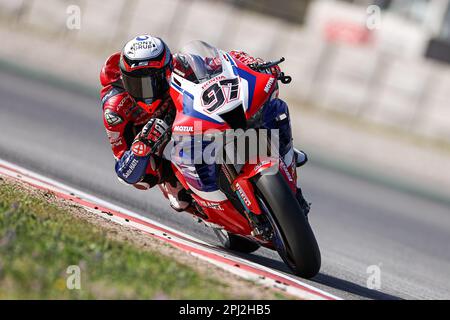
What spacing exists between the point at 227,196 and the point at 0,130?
5649mm

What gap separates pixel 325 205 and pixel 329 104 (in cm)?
574

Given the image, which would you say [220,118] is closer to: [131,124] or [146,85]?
[146,85]

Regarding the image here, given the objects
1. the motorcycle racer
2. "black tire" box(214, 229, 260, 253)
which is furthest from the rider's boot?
"black tire" box(214, 229, 260, 253)

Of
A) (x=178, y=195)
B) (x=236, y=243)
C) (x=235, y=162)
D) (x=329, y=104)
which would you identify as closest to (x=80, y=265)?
(x=235, y=162)

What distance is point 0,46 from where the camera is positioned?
711 inches

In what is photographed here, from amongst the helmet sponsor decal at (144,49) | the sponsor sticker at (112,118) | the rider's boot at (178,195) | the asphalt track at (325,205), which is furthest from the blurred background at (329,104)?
the helmet sponsor decal at (144,49)

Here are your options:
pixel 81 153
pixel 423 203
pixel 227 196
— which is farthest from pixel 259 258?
pixel 423 203

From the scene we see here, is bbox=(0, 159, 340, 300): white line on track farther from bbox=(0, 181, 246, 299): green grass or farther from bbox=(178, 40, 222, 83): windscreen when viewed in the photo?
bbox=(178, 40, 222, 83): windscreen

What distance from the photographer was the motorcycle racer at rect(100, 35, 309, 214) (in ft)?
20.2

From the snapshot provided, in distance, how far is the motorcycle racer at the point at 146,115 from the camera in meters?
6.14

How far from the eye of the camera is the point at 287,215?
18.2ft

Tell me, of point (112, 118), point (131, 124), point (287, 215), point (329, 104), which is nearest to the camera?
point (287, 215)

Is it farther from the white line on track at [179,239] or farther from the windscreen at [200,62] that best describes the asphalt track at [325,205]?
the windscreen at [200,62]

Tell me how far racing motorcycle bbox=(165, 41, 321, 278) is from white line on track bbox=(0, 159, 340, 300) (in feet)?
0.66
